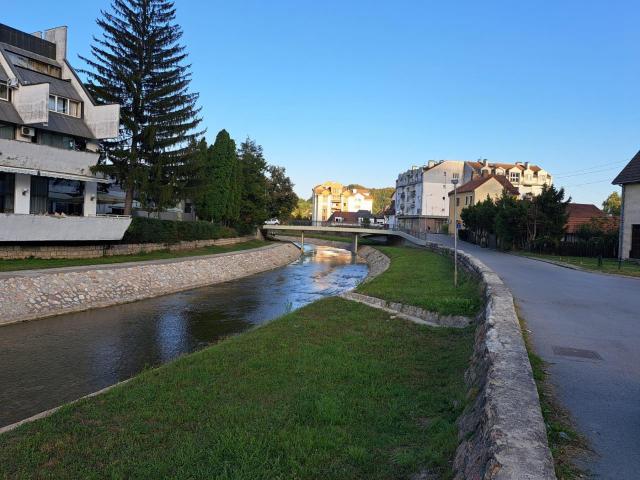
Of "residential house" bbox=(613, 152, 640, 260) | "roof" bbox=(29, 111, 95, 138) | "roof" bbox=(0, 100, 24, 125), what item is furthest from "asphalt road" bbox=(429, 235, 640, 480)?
"roof" bbox=(29, 111, 95, 138)

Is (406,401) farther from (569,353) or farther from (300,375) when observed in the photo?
(569,353)

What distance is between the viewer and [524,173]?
8712cm

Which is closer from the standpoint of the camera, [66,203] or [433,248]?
[66,203]

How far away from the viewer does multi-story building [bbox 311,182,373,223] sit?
14775 cm

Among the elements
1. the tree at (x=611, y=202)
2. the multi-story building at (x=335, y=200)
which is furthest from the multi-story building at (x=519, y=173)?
the multi-story building at (x=335, y=200)

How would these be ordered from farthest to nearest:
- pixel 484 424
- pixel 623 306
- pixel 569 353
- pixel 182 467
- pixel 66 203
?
pixel 66 203 → pixel 623 306 → pixel 569 353 → pixel 182 467 → pixel 484 424

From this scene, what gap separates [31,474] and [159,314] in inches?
604

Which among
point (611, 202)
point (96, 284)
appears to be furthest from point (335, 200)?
point (96, 284)

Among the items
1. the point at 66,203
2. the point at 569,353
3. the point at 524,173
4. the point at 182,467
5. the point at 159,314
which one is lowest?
the point at 159,314

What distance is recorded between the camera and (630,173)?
33719mm

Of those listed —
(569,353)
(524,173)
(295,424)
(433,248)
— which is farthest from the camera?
(524,173)

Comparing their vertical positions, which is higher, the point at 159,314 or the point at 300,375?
the point at 300,375

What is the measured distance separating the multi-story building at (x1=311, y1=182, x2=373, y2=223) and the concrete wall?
375ft

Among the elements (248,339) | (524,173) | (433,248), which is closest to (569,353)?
(248,339)
